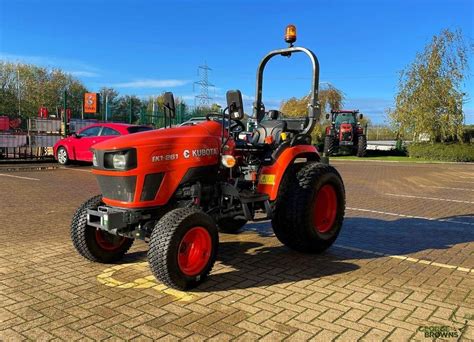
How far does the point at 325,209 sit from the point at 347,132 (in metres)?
22.5

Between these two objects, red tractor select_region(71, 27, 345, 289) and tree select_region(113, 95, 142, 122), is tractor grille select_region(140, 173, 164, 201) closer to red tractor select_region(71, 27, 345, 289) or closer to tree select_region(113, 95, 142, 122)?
red tractor select_region(71, 27, 345, 289)

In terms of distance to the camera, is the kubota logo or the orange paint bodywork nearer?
the orange paint bodywork

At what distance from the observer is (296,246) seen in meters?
5.04

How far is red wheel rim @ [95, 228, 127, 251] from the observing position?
458 centimetres

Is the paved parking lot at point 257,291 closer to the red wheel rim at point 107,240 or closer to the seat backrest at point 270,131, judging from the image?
the red wheel rim at point 107,240

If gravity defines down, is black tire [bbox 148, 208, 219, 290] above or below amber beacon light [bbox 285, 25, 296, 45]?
below

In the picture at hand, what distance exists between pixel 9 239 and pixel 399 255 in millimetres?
4638

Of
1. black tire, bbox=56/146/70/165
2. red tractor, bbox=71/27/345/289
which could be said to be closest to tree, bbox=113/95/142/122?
black tire, bbox=56/146/70/165

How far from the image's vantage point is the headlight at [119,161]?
12.8 feet

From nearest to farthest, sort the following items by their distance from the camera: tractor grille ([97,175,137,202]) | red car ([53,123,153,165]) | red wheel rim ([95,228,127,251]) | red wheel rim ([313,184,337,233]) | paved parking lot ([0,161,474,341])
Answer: paved parking lot ([0,161,474,341]) < tractor grille ([97,175,137,202]) < red wheel rim ([95,228,127,251]) < red wheel rim ([313,184,337,233]) < red car ([53,123,153,165])

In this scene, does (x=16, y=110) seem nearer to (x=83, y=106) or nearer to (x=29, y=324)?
(x=83, y=106)

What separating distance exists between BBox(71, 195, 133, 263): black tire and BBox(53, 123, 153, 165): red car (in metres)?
9.12

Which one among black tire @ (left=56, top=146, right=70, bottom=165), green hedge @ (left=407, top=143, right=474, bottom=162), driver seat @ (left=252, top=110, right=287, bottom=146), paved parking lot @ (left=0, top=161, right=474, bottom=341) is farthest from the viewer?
green hedge @ (left=407, top=143, right=474, bottom=162)

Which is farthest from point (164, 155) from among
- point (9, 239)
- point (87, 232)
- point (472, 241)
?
point (472, 241)
